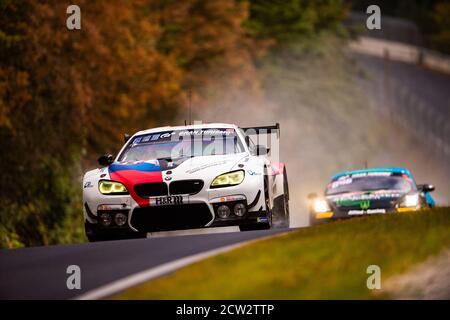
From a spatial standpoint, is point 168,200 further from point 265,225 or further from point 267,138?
point 267,138

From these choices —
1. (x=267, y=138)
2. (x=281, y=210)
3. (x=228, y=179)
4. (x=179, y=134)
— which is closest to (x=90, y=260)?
(x=228, y=179)

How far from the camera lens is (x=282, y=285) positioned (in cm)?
902

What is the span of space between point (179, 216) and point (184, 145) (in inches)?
59.0

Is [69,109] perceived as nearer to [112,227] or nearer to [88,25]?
[88,25]

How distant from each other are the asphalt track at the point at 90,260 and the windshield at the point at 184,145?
122 cm

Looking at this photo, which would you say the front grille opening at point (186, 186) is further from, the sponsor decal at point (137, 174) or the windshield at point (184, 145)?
the windshield at point (184, 145)

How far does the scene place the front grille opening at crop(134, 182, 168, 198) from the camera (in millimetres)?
14192

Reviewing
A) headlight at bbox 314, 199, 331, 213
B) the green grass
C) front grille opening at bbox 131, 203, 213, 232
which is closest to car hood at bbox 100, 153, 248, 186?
front grille opening at bbox 131, 203, 213, 232

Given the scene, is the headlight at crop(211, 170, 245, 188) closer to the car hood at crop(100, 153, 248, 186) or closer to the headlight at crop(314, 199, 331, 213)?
the car hood at crop(100, 153, 248, 186)

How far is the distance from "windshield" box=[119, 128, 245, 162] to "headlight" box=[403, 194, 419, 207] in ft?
14.7

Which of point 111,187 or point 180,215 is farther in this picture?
point 111,187

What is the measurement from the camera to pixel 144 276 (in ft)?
32.9

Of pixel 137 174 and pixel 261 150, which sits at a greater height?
pixel 261 150

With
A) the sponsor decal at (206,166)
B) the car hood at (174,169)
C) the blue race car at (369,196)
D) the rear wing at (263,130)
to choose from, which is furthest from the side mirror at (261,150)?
the blue race car at (369,196)
